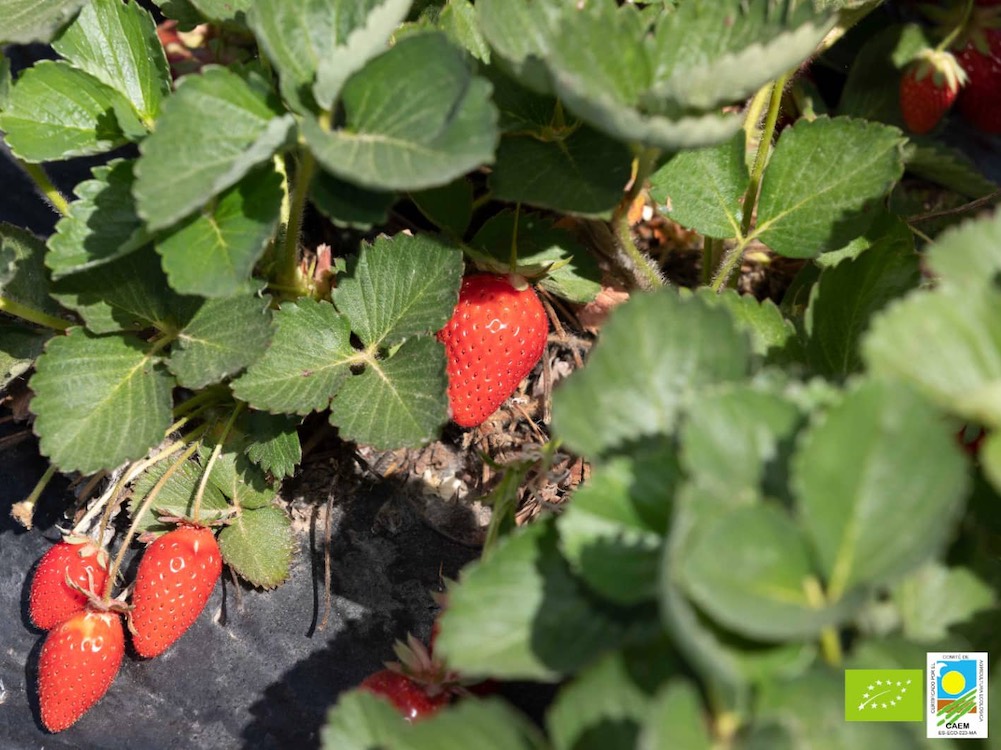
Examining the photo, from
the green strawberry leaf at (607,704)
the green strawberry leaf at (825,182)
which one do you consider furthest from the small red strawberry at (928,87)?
the green strawberry leaf at (607,704)

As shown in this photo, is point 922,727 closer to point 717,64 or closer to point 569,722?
point 569,722

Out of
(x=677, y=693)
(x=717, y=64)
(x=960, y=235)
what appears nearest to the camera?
(x=677, y=693)

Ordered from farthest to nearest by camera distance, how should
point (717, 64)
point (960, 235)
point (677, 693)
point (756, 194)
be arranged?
point (756, 194) → point (717, 64) → point (960, 235) → point (677, 693)

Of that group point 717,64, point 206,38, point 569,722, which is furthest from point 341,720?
point 206,38

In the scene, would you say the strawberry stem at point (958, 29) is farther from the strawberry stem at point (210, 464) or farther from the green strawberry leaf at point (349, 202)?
the strawberry stem at point (210, 464)

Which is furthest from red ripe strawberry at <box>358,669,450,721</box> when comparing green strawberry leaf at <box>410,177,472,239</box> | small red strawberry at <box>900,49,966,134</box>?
small red strawberry at <box>900,49,966,134</box>

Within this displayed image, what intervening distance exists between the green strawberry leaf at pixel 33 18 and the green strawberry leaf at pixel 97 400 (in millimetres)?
313

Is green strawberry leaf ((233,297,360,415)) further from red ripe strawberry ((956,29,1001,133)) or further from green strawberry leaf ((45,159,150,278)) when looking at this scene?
red ripe strawberry ((956,29,1001,133))

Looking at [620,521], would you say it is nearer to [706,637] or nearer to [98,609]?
[706,637]

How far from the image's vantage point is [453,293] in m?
1.07

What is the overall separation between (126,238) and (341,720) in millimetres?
546

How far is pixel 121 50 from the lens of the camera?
1054 millimetres

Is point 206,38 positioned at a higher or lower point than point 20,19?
lower

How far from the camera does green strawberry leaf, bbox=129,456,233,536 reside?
1202 millimetres
